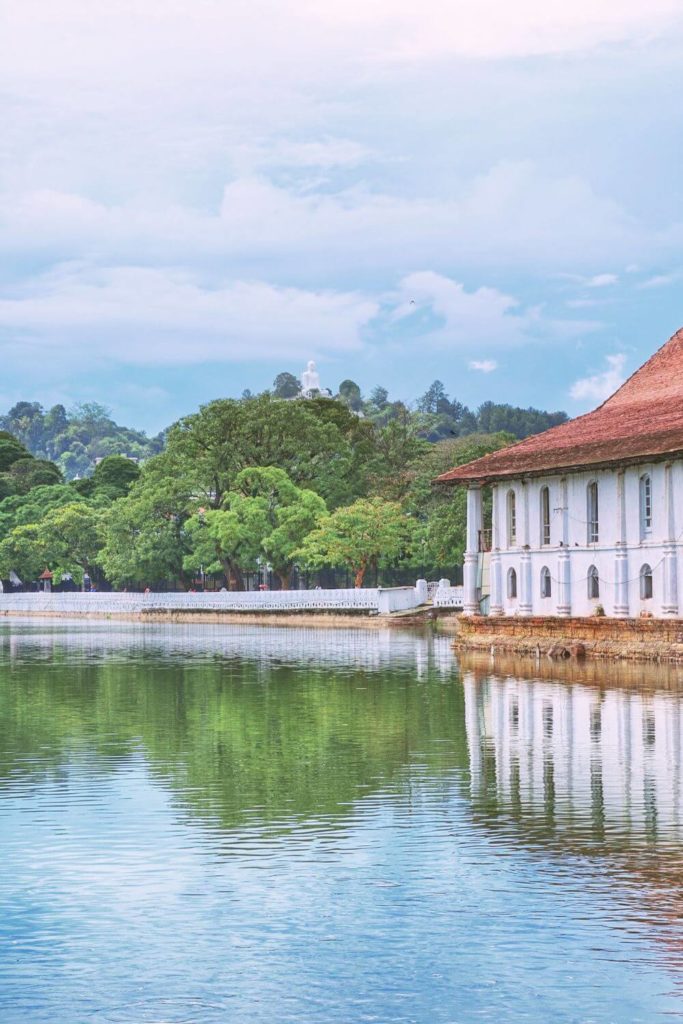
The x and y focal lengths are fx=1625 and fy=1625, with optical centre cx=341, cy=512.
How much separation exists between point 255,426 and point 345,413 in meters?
27.0

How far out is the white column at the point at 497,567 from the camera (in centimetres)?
5556

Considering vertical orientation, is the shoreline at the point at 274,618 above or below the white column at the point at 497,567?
below

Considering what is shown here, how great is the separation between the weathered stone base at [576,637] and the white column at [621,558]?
4.92ft

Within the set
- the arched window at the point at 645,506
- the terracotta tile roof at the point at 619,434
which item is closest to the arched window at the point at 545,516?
the terracotta tile roof at the point at 619,434

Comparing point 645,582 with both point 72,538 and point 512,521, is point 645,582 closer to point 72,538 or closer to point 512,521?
point 512,521

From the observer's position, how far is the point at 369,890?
14344mm

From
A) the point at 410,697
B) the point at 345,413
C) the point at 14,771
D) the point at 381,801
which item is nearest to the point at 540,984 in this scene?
the point at 381,801

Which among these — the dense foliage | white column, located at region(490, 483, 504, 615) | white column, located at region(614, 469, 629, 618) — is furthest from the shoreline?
white column, located at region(614, 469, 629, 618)

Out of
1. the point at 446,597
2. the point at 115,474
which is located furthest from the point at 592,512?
the point at 115,474

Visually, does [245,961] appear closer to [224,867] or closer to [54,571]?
[224,867]

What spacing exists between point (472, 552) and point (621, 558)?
32.6ft

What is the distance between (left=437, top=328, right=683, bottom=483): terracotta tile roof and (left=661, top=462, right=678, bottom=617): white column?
1112 millimetres

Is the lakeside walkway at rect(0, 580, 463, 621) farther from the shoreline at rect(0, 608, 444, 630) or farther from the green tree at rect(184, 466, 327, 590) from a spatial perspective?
the green tree at rect(184, 466, 327, 590)

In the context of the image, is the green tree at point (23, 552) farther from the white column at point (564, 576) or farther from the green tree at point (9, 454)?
the white column at point (564, 576)
